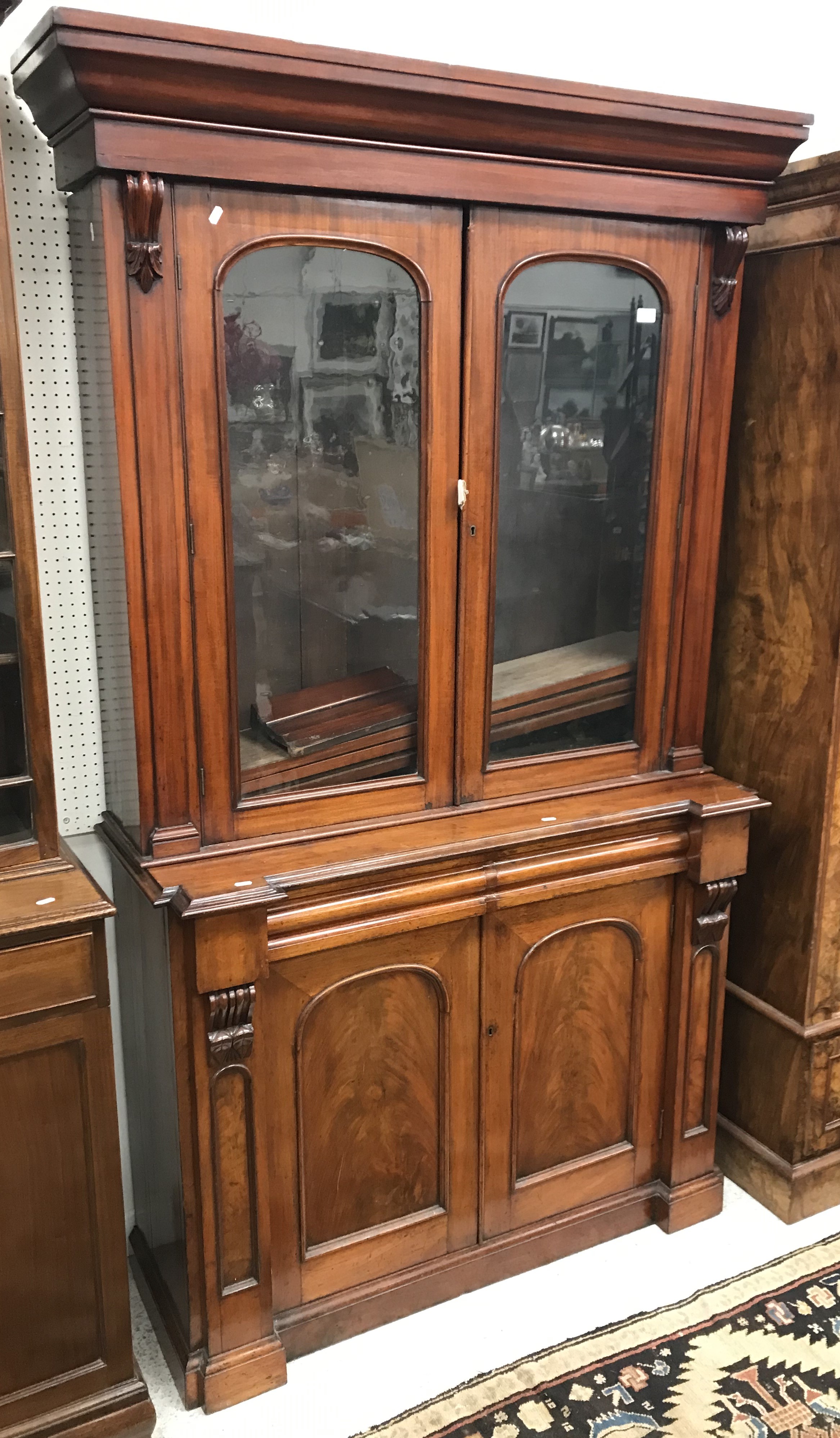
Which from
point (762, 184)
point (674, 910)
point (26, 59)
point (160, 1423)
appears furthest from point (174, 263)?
point (160, 1423)

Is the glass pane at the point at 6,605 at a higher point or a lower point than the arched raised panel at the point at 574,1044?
higher

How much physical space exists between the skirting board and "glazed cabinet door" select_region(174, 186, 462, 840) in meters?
1.20

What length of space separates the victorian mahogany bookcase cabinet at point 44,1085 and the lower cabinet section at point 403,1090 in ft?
0.44

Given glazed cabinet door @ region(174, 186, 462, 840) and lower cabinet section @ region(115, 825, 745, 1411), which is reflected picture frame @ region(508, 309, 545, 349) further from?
lower cabinet section @ region(115, 825, 745, 1411)

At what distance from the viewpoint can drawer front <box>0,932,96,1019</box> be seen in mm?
1656

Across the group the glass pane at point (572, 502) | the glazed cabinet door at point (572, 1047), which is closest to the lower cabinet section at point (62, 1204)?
the glazed cabinet door at point (572, 1047)

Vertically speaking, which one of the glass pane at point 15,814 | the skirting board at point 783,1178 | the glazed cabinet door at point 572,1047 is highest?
the glass pane at point 15,814

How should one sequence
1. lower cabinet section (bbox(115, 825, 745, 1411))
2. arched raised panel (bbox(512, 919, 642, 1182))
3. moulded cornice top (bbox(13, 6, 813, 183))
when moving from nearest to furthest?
moulded cornice top (bbox(13, 6, 813, 183))
lower cabinet section (bbox(115, 825, 745, 1411))
arched raised panel (bbox(512, 919, 642, 1182))

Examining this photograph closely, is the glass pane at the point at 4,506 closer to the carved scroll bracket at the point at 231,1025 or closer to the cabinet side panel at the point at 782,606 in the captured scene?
the carved scroll bracket at the point at 231,1025

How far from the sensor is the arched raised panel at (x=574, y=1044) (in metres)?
2.19

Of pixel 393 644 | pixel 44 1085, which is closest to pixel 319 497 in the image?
pixel 393 644

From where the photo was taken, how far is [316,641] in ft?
6.36

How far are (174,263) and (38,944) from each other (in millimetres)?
1039

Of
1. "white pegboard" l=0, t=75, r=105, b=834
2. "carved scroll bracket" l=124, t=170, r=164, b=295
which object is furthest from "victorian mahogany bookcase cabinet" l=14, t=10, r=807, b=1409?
"white pegboard" l=0, t=75, r=105, b=834
